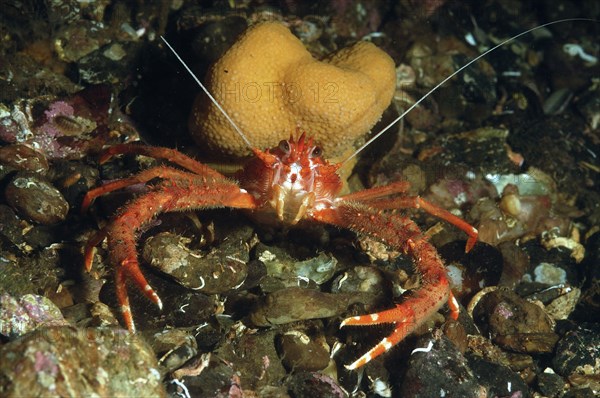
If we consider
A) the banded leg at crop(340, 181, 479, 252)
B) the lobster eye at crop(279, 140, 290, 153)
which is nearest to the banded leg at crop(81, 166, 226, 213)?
the lobster eye at crop(279, 140, 290, 153)

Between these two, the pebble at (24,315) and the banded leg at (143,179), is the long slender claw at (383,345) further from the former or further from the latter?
the pebble at (24,315)

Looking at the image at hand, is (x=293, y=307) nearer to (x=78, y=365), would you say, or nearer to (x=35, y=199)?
(x=78, y=365)

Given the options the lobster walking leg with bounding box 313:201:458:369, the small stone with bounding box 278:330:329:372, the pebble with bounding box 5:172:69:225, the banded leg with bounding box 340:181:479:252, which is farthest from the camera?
the banded leg with bounding box 340:181:479:252

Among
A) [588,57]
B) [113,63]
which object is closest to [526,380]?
[113,63]

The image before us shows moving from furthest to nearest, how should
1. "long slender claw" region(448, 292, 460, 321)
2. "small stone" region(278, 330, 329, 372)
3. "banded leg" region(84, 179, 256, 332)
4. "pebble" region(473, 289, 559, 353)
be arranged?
"pebble" region(473, 289, 559, 353) < "long slender claw" region(448, 292, 460, 321) < "small stone" region(278, 330, 329, 372) < "banded leg" region(84, 179, 256, 332)

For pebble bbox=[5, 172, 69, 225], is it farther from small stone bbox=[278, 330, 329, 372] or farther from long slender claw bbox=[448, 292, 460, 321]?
long slender claw bbox=[448, 292, 460, 321]

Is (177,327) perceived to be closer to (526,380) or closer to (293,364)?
(293,364)
